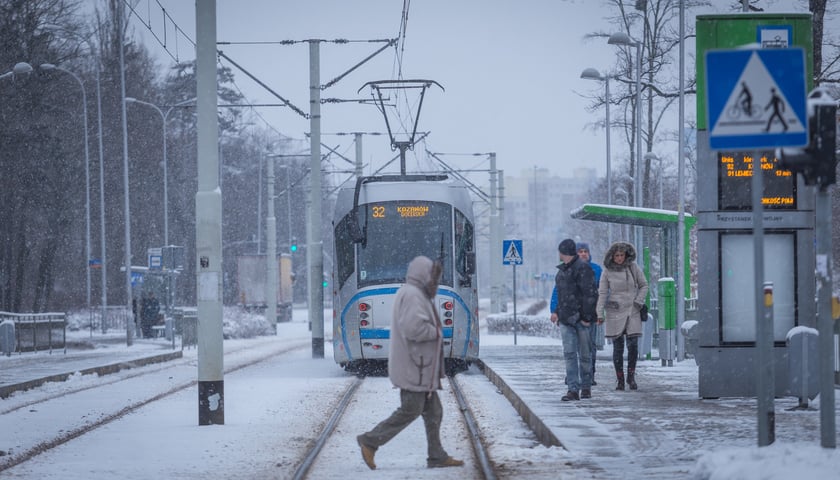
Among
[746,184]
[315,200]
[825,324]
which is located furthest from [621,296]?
[315,200]

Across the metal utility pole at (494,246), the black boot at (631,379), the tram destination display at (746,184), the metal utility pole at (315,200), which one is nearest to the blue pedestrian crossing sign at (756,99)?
the tram destination display at (746,184)

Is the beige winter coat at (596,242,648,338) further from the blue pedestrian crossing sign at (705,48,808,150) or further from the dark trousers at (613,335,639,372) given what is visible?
the blue pedestrian crossing sign at (705,48,808,150)

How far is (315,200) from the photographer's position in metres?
27.7

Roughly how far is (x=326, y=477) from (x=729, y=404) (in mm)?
5511

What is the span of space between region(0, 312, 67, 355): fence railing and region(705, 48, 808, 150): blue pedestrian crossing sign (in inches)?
982

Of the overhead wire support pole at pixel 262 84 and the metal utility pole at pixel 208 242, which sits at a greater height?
the overhead wire support pole at pixel 262 84

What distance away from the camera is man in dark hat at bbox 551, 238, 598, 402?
1388 centimetres

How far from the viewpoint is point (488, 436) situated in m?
12.1

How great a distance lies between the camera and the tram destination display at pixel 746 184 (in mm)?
13312

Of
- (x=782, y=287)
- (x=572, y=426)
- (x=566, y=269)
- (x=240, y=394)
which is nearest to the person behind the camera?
(x=572, y=426)

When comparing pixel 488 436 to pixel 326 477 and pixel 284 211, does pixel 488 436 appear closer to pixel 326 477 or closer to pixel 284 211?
pixel 326 477

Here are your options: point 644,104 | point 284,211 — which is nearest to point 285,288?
point 644,104

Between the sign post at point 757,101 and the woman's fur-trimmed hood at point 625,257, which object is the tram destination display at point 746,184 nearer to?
the woman's fur-trimmed hood at point 625,257

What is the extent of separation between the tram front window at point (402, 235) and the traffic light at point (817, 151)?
41.8ft
